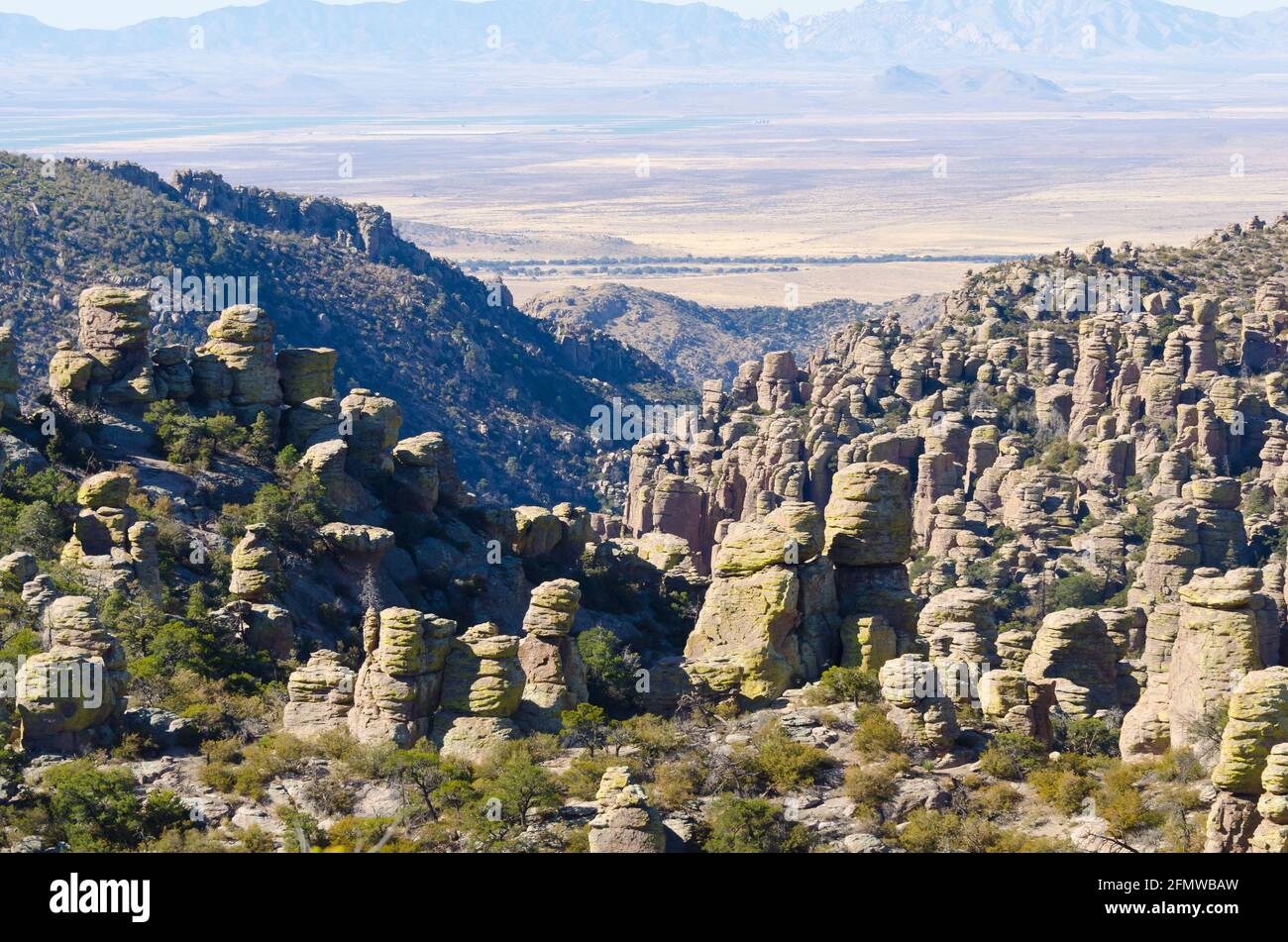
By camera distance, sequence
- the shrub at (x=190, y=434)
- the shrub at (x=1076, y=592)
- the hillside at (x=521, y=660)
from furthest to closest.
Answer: the shrub at (x=1076, y=592)
the shrub at (x=190, y=434)
the hillside at (x=521, y=660)

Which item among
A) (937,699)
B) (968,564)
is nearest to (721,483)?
(968,564)

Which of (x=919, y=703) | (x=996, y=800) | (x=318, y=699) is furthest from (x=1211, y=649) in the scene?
(x=318, y=699)

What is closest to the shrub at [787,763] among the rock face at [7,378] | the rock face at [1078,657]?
the rock face at [1078,657]

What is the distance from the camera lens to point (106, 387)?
56062 mm

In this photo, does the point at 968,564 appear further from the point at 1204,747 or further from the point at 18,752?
the point at 18,752

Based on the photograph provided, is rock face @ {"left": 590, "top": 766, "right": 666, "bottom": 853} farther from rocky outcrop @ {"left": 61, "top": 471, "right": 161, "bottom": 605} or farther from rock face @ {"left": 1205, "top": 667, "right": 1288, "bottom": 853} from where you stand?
rocky outcrop @ {"left": 61, "top": 471, "right": 161, "bottom": 605}

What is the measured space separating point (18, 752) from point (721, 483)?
5767 cm

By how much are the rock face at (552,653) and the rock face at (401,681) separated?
263cm

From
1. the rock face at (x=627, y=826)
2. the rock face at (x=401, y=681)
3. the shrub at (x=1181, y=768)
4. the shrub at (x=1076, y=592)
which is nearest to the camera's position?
the rock face at (x=627, y=826)

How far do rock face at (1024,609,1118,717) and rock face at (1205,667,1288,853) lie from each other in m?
12.6

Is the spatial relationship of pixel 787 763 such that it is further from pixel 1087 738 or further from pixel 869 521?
pixel 869 521

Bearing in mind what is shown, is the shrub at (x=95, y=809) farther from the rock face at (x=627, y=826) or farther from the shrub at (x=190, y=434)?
the shrub at (x=190, y=434)

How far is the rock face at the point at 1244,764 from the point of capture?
102ft

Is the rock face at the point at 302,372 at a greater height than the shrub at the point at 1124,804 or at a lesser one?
greater
